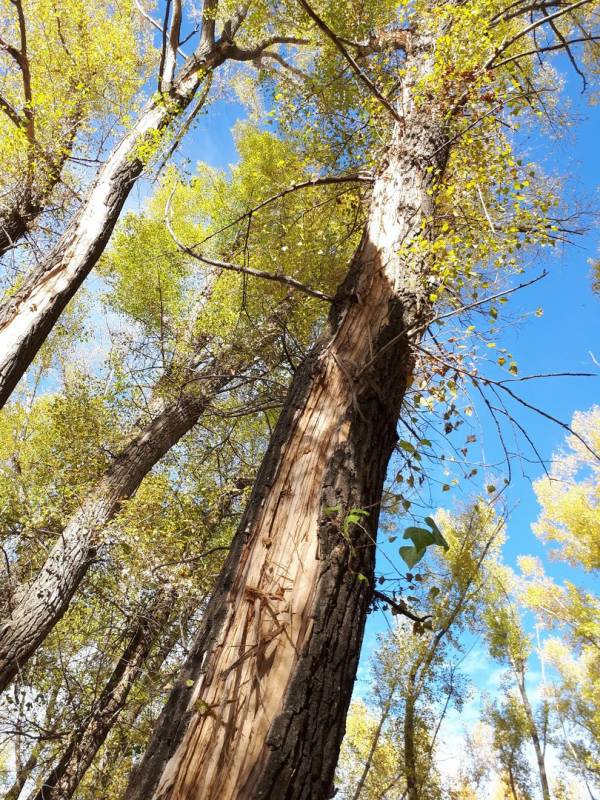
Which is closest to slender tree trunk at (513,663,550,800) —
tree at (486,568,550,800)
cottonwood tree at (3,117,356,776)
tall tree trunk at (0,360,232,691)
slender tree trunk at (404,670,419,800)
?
tree at (486,568,550,800)

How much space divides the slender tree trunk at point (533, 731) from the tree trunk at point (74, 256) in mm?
15571

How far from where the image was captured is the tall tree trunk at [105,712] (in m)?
4.83

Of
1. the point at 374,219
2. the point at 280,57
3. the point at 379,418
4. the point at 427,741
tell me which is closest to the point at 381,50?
the point at 374,219

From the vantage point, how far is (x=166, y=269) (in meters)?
9.02

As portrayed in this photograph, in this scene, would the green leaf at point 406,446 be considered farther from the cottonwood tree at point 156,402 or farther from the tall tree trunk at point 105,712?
the tall tree trunk at point 105,712

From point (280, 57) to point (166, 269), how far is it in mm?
5747

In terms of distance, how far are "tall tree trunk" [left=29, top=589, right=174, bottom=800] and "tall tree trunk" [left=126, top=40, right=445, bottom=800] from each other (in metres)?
3.64

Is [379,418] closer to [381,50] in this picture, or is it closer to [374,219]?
[374,219]

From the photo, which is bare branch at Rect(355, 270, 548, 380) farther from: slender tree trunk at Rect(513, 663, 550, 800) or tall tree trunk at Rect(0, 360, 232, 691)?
slender tree trunk at Rect(513, 663, 550, 800)

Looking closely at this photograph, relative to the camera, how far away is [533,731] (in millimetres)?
13133

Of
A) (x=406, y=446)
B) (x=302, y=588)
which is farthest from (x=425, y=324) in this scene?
(x=302, y=588)

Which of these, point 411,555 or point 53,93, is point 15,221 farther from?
point 411,555

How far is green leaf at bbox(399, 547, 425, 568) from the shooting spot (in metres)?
1.36

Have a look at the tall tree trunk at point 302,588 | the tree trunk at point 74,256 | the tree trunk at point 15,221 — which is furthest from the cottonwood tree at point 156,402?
the tree trunk at point 15,221
